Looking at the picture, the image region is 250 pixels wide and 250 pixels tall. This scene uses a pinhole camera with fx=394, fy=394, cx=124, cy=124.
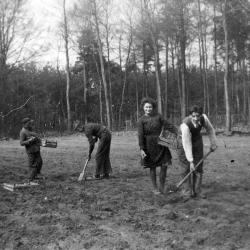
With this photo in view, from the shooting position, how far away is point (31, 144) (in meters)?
9.20

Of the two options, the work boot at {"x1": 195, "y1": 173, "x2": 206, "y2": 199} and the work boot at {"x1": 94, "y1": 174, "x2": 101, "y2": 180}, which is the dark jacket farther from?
the work boot at {"x1": 195, "y1": 173, "x2": 206, "y2": 199}

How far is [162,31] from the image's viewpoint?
97.8ft

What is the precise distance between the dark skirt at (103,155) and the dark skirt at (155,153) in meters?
2.34

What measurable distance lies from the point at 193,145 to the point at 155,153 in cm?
72

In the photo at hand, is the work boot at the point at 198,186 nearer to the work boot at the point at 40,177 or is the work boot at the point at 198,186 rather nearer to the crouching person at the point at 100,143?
the crouching person at the point at 100,143

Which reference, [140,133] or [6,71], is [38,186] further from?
[6,71]

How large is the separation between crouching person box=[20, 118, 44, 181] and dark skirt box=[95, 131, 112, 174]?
140 centimetres

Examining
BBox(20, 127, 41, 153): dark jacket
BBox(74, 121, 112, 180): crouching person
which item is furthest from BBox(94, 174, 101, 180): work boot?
BBox(20, 127, 41, 153): dark jacket

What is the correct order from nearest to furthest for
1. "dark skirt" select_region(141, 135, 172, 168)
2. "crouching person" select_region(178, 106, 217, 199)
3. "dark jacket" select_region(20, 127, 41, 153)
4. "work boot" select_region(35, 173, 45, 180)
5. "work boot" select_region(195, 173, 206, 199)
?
"crouching person" select_region(178, 106, 217, 199)
"work boot" select_region(195, 173, 206, 199)
"dark skirt" select_region(141, 135, 172, 168)
"dark jacket" select_region(20, 127, 41, 153)
"work boot" select_region(35, 173, 45, 180)

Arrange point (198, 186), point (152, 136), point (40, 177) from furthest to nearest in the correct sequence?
point (40, 177) → point (152, 136) → point (198, 186)

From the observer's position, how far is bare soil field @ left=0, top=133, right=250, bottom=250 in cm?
472

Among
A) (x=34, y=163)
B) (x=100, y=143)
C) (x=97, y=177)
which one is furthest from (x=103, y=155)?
(x=34, y=163)

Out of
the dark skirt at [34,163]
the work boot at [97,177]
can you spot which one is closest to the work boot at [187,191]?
the work boot at [97,177]

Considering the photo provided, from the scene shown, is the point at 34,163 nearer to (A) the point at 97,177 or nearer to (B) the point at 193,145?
(A) the point at 97,177
